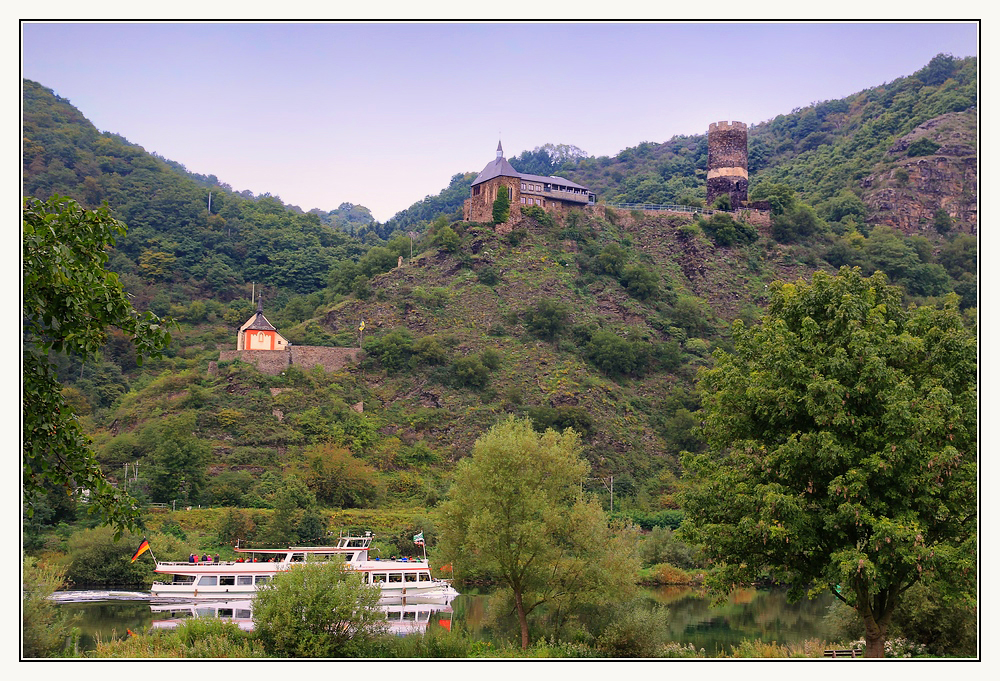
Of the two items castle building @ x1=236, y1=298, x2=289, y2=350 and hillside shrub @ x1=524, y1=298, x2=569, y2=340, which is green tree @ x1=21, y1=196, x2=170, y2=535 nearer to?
castle building @ x1=236, y1=298, x2=289, y2=350

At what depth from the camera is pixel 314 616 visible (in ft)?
64.5

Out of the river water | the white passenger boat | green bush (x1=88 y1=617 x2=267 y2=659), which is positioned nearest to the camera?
green bush (x1=88 y1=617 x2=267 y2=659)

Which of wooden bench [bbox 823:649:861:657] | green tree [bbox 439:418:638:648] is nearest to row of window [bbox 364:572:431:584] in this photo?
green tree [bbox 439:418:638:648]

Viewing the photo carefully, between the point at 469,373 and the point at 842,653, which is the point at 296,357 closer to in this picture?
the point at 469,373

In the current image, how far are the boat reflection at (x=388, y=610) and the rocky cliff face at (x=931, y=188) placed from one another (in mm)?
79404

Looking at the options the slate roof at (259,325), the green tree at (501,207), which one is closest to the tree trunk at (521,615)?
the slate roof at (259,325)

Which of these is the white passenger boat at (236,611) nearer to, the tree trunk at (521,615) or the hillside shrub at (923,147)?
the tree trunk at (521,615)

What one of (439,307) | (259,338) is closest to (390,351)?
(439,307)

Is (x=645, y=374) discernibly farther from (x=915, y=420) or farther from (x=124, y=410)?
(x=915, y=420)

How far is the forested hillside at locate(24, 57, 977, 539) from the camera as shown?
59656mm

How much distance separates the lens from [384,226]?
438 ft

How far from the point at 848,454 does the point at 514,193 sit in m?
72.0

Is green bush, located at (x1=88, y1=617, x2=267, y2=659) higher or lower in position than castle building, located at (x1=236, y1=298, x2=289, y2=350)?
lower

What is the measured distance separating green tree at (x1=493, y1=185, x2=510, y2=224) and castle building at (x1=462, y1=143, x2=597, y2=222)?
488mm
